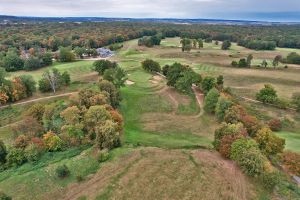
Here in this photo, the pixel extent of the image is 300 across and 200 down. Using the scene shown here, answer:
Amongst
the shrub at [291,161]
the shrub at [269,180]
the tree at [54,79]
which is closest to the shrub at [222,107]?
the shrub at [291,161]

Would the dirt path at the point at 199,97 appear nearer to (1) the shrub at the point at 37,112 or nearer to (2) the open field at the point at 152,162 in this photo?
(2) the open field at the point at 152,162

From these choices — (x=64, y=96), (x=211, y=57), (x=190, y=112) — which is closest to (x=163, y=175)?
(x=190, y=112)

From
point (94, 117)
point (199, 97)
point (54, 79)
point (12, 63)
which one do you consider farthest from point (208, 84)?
point (12, 63)

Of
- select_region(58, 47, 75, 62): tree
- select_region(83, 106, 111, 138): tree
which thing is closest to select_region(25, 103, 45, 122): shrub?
select_region(83, 106, 111, 138): tree

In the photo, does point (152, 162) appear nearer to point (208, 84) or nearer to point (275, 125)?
point (275, 125)

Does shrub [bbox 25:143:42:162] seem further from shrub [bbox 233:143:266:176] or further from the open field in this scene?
shrub [bbox 233:143:266:176]
